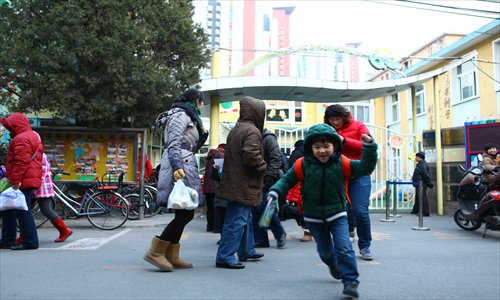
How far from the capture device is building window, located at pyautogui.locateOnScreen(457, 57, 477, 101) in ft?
62.3

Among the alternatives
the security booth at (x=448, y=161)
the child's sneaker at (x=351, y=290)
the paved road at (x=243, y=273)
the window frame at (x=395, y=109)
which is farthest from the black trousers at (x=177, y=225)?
the window frame at (x=395, y=109)

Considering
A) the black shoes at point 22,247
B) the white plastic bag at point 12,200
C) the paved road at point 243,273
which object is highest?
the white plastic bag at point 12,200

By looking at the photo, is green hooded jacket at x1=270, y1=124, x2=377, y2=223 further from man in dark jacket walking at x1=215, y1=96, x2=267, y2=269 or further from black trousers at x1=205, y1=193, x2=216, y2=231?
black trousers at x1=205, y1=193, x2=216, y2=231

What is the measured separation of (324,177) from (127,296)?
1.89 meters

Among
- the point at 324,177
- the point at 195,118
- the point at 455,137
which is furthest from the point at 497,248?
the point at 455,137

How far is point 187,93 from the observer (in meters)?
4.84

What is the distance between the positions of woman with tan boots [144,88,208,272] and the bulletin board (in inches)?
172

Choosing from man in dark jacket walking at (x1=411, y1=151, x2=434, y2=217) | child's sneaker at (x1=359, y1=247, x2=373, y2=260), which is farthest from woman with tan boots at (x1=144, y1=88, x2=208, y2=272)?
man in dark jacket walking at (x1=411, y1=151, x2=434, y2=217)

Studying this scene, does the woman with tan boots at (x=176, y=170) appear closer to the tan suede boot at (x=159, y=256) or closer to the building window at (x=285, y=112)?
the tan suede boot at (x=159, y=256)

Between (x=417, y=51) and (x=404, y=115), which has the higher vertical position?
(x=417, y=51)

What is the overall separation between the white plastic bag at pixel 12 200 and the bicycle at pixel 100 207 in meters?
2.02

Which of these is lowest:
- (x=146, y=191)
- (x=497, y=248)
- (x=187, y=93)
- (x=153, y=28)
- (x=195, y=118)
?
(x=497, y=248)

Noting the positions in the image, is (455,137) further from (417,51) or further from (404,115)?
Result: (417,51)

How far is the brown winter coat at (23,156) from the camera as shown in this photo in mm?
5645
